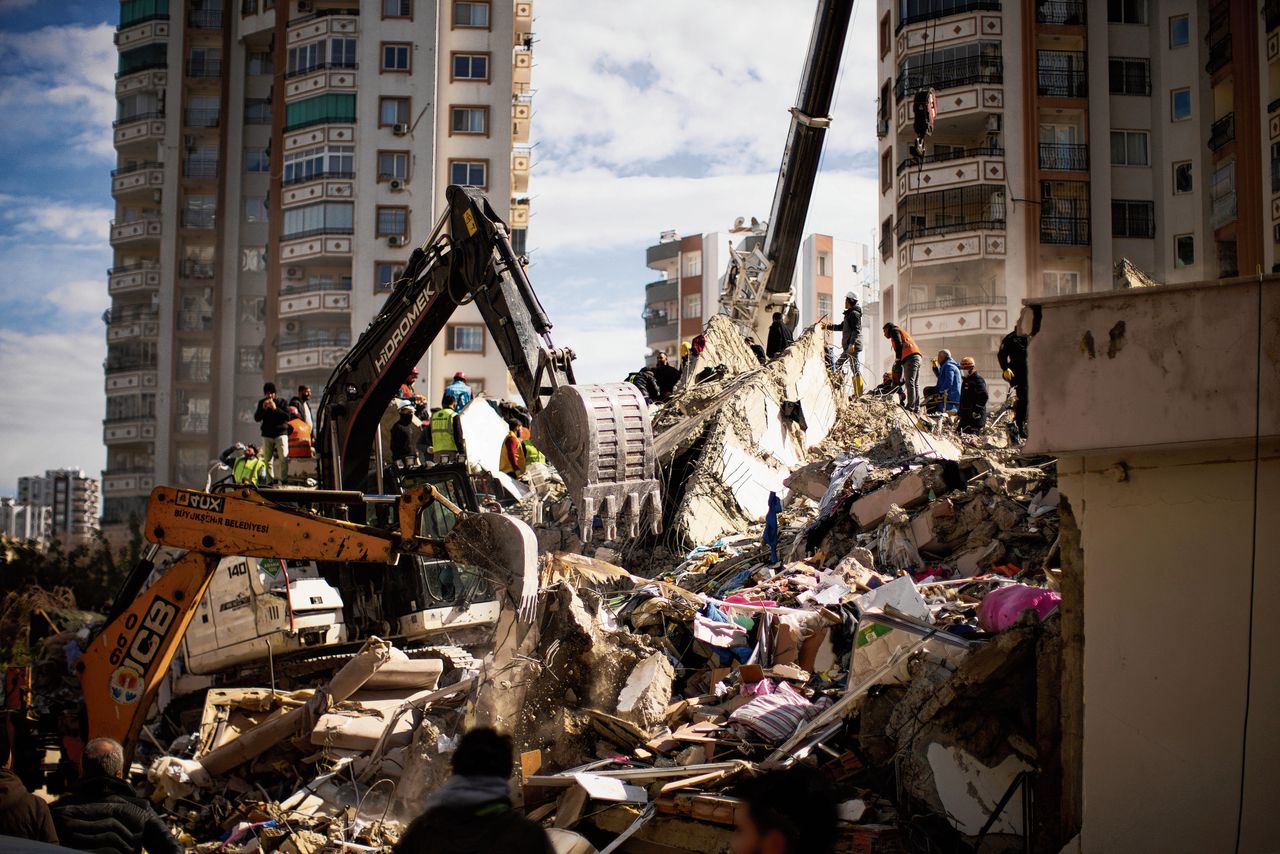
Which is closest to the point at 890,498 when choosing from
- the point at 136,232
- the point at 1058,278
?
the point at 1058,278

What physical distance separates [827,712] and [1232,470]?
294 centimetres

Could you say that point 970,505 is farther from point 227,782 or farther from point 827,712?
point 227,782

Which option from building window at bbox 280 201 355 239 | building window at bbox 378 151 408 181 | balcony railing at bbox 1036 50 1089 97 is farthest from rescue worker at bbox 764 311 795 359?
building window at bbox 280 201 355 239

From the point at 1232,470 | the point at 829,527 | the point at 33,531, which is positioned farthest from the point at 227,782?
the point at 33,531

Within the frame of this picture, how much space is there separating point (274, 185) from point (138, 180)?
28.5ft

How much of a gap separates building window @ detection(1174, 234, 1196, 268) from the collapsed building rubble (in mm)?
24489

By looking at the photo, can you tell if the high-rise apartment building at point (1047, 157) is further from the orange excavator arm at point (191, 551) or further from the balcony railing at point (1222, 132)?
the orange excavator arm at point (191, 551)

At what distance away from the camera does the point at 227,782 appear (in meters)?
10.0

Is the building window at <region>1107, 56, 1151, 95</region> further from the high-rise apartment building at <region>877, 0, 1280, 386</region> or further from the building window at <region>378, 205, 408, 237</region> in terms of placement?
the building window at <region>378, 205, 408, 237</region>

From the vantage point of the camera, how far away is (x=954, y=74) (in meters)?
37.0

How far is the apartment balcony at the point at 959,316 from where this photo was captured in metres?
35.9

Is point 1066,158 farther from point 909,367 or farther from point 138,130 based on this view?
point 138,130

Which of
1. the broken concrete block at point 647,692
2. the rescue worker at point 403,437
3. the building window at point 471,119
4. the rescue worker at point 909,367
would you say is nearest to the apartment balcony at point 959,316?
the building window at point 471,119

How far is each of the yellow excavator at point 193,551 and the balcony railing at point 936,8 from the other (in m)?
32.3
